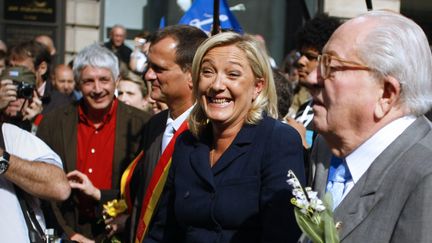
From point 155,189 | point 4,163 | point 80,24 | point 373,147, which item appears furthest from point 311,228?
point 80,24

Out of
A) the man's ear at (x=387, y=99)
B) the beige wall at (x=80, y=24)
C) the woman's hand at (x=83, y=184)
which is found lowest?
the beige wall at (x=80, y=24)

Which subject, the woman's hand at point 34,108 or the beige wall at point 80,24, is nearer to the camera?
the woman's hand at point 34,108

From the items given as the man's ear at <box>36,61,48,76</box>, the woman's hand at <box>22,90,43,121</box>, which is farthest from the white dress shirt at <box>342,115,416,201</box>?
the man's ear at <box>36,61,48,76</box>

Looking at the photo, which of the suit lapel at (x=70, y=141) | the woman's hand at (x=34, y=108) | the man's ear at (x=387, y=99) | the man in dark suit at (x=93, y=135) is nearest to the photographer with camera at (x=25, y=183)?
the man in dark suit at (x=93, y=135)

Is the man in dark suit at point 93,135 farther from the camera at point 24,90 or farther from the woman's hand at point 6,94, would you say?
the woman's hand at point 6,94

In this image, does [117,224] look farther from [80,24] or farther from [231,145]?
[80,24]

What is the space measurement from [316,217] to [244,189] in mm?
887

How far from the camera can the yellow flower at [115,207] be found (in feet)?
18.0

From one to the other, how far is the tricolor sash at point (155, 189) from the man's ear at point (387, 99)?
5.80ft

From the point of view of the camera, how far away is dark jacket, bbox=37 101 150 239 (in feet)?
19.8

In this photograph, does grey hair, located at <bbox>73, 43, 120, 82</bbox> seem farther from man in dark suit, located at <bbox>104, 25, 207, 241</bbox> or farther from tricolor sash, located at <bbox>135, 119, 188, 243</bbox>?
tricolor sash, located at <bbox>135, 119, 188, 243</bbox>

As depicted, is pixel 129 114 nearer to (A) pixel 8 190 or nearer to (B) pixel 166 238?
(A) pixel 8 190

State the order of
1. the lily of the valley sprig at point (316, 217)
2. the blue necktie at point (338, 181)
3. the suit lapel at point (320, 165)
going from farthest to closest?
the suit lapel at point (320, 165)
the blue necktie at point (338, 181)
the lily of the valley sprig at point (316, 217)

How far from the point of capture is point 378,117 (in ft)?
9.48
